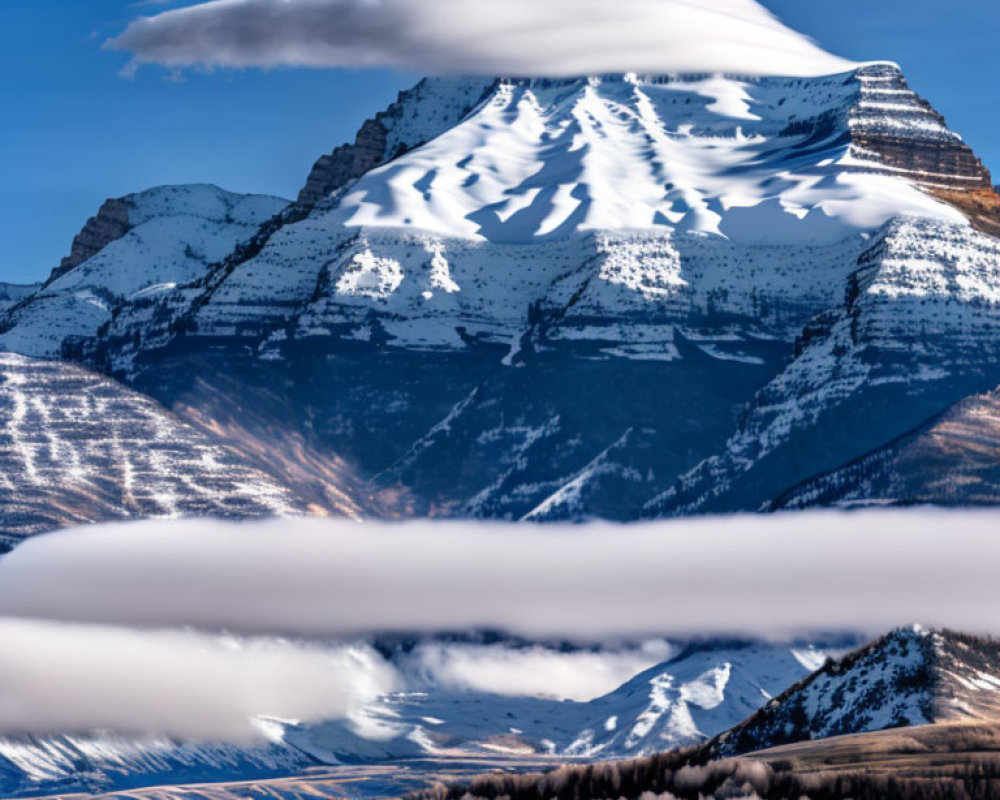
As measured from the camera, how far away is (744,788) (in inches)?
5281

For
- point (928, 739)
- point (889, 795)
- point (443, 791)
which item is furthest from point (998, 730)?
point (443, 791)

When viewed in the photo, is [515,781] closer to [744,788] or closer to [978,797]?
[744,788]

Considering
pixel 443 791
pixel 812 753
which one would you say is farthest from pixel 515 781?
pixel 812 753

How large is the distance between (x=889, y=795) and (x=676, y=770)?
1398 centimetres

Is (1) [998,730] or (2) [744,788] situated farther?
(1) [998,730]

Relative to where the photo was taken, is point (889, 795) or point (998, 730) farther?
point (998, 730)

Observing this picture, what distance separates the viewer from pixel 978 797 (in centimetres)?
13312

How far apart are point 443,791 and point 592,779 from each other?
9.04 m

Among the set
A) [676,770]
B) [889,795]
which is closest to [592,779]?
[676,770]

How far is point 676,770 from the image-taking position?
477 feet

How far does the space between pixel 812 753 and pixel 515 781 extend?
16098 mm

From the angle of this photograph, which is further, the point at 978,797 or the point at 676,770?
the point at 676,770

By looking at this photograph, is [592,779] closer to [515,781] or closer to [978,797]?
[515,781]

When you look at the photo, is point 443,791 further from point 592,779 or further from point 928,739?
point 928,739
